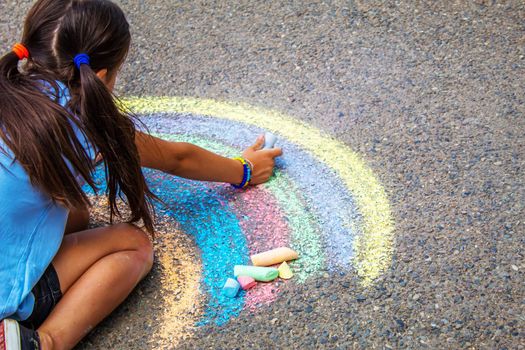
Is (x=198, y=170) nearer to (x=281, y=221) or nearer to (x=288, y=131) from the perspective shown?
(x=281, y=221)

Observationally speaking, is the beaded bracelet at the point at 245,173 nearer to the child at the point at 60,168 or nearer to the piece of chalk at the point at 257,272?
the piece of chalk at the point at 257,272

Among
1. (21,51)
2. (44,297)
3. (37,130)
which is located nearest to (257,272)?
(44,297)

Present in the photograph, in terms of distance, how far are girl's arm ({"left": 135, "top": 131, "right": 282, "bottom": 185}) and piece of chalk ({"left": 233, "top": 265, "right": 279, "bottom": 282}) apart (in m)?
0.39

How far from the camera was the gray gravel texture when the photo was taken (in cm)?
205

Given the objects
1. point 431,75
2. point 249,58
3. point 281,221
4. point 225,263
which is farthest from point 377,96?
point 225,263

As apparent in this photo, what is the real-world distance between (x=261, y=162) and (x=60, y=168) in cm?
99

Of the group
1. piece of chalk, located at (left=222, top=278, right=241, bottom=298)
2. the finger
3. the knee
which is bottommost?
piece of chalk, located at (left=222, top=278, right=241, bottom=298)

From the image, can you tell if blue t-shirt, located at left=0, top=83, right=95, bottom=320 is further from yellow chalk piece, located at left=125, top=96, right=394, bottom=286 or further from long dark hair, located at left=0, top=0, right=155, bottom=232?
yellow chalk piece, located at left=125, top=96, right=394, bottom=286

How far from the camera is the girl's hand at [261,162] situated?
2609 millimetres

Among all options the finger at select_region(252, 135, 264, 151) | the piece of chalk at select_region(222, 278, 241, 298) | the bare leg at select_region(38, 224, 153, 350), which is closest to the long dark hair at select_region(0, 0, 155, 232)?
the bare leg at select_region(38, 224, 153, 350)

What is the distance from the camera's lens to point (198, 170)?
2414 millimetres

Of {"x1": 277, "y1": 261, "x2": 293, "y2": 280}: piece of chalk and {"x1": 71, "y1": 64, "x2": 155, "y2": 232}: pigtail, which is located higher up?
{"x1": 71, "y1": 64, "x2": 155, "y2": 232}: pigtail

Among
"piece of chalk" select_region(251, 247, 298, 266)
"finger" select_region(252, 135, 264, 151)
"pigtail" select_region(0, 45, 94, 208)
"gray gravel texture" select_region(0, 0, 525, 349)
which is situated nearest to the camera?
"pigtail" select_region(0, 45, 94, 208)

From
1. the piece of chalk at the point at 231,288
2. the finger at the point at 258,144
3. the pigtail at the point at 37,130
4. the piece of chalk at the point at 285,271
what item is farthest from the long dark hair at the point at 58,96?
the finger at the point at 258,144
